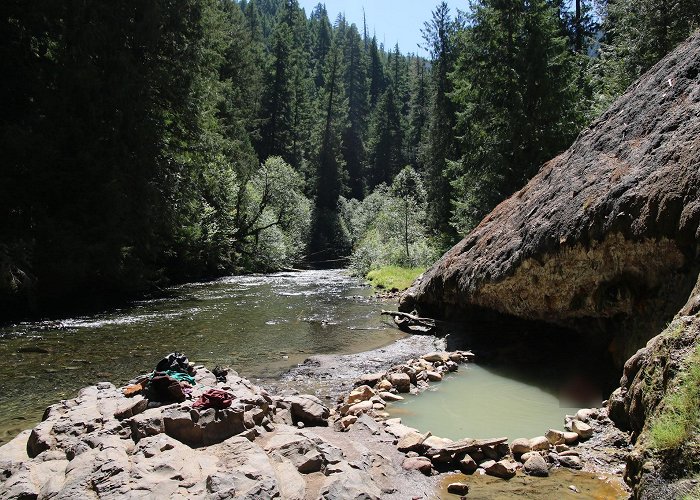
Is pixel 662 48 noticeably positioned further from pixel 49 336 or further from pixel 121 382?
pixel 49 336

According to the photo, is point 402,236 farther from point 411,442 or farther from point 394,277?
point 411,442

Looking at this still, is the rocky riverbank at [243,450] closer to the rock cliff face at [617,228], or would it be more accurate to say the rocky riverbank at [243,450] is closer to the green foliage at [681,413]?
the green foliage at [681,413]

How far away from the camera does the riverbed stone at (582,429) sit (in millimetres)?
5816

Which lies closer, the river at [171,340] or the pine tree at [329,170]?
the river at [171,340]

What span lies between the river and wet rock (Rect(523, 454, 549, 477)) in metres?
5.29

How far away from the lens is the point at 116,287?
19766 millimetres

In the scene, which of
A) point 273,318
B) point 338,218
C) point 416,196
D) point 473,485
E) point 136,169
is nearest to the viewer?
point 473,485

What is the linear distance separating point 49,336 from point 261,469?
1063 cm

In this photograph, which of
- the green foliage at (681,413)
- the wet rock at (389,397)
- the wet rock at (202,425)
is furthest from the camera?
the wet rock at (389,397)

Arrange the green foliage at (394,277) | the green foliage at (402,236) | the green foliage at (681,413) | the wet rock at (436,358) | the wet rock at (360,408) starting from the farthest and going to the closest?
the green foliage at (402,236) < the green foliage at (394,277) < the wet rock at (436,358) < the wet rock at (360,408) < the green foliage at (681,413)

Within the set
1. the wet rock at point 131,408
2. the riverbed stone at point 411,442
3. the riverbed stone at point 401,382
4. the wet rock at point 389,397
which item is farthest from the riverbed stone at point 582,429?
the wet rock at point 131,408

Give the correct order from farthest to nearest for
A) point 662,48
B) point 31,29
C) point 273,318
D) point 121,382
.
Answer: point 31,29, point 662,48, point 273,318, point 121,382

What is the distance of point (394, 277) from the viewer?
24.0 m

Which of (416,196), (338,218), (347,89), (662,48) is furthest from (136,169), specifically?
(347,89)
